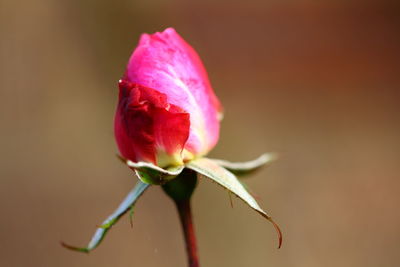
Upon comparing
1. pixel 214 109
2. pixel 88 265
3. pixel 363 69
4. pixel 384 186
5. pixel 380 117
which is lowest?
pixel 88 265

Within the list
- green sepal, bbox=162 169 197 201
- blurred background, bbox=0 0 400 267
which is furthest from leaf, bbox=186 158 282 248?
blurred background, bbox=0 0 400 267

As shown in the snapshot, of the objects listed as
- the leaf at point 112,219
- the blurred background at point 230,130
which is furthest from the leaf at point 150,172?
the blurred background at point 230,130

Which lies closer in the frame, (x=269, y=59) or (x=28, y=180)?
(x=28, y=180)

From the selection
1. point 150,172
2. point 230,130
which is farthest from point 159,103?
point 230,130

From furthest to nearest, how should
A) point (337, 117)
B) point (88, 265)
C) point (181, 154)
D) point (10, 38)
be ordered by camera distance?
point (337, 117), point (10, 38), point (88, 265), point (181, 154)

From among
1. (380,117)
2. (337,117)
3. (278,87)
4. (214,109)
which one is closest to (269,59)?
(278,87)

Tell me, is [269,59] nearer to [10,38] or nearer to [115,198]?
[115,198]
